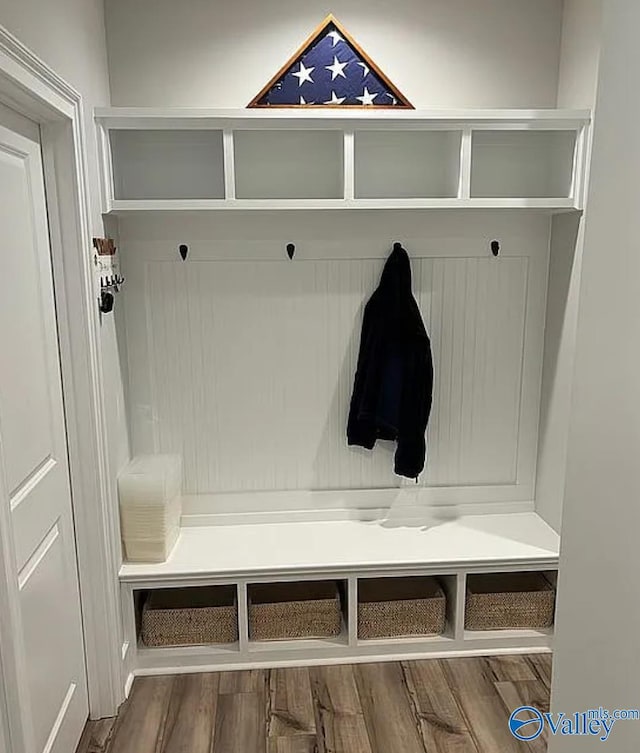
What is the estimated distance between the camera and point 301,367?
2.92 m

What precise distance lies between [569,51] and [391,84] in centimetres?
73

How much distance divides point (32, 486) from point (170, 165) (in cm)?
140

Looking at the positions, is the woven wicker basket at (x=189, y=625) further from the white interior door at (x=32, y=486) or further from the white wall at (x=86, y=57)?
the white wall at (x=86, y=57)

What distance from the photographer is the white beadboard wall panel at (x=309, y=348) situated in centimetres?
280

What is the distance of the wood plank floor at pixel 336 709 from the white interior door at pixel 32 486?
326 mm

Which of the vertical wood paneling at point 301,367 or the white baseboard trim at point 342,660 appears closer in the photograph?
the white baseboard trim at point 342,660

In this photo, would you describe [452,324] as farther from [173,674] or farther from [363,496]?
[173,674]

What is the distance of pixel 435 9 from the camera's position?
259 cm

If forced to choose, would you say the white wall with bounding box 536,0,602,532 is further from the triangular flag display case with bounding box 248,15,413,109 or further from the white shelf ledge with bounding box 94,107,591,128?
the triangular flag display case with bounding box 248,15,413,109

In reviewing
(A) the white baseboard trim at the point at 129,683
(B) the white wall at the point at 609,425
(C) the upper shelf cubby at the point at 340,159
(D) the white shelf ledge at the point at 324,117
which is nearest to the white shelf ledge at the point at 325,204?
(C) the upper shelf cubby at the point at 340,159

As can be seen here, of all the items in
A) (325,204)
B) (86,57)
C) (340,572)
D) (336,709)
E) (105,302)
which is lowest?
(336,709)

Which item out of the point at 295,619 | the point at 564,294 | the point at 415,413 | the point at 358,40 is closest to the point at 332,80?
the point at 358,40

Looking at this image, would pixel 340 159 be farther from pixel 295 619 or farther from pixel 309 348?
pixel 295 619

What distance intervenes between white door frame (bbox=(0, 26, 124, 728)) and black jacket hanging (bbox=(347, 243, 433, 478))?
1124 millimetres
